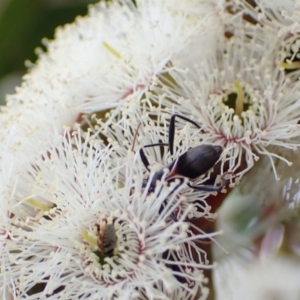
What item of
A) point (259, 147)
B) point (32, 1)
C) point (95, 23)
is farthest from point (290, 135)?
point (32, 1)

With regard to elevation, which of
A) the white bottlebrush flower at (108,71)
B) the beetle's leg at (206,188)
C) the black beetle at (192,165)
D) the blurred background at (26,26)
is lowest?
the beetle's leg at (206,188)

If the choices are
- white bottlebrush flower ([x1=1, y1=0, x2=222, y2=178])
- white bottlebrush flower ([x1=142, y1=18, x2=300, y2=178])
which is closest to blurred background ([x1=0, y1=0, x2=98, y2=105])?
white bottlebrush flower ([x1=1, y1=0, x2=222, y2=178])

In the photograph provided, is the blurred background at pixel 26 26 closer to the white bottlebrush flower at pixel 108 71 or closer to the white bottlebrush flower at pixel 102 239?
the white bottlebrush flower at pixel 108 71

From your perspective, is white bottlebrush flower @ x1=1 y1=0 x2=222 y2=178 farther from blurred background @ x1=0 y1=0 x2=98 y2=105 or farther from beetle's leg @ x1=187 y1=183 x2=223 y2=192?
blurred background @ x1=0 y1=0 x2=98 y2=105

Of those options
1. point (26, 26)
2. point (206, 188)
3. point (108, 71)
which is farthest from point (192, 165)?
point (26, 26)

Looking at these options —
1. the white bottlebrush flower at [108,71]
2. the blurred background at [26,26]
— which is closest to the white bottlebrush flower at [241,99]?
the white bottlebrush flower at [108,71]

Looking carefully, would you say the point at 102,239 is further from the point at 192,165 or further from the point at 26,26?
the point at 26,26
